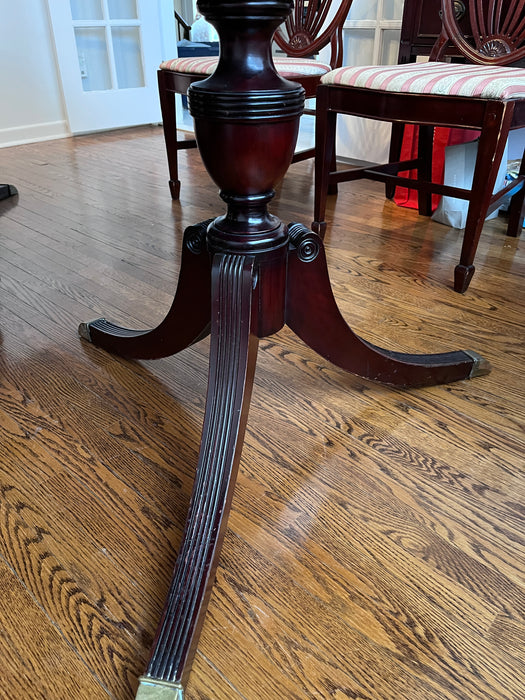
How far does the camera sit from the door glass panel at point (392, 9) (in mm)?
2121

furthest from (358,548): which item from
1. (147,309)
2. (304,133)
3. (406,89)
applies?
(304,133)

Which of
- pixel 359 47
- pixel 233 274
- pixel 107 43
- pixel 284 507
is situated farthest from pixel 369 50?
pixel 284 507

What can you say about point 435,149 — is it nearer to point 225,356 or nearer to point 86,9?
point 225,356

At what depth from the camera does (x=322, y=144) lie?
152 centimetres

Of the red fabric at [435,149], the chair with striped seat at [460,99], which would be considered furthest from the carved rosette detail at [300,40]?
the red fabric at [435,149]

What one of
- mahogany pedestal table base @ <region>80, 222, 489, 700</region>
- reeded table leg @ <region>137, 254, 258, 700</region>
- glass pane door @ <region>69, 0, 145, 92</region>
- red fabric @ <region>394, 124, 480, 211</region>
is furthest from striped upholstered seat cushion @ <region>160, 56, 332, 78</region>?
glass pane door @ <region>69, 0, 145, 92</region>

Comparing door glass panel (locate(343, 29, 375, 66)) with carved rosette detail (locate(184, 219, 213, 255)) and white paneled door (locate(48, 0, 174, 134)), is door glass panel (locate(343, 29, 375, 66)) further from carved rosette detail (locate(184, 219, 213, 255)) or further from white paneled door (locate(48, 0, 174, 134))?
carved rosette detail (locate(184, 219, 213, 255))

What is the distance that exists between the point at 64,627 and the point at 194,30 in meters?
5.59

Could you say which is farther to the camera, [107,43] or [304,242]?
[107,43]

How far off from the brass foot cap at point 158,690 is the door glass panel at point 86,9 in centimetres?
344

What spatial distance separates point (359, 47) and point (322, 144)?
1.10 m

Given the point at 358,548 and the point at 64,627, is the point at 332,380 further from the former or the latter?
the point at 64,627

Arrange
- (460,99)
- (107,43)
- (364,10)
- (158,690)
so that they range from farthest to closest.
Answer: (107,43), (364,10), (460,99), (158,690)

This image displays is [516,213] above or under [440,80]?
under
